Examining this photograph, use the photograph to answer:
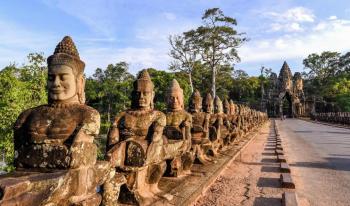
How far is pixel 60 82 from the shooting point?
361 centimetres

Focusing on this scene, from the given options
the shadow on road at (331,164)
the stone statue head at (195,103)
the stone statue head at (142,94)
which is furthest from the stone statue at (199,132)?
the shadow on road at (331,164)

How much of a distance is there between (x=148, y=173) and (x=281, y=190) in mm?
3372

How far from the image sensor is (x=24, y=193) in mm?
2428

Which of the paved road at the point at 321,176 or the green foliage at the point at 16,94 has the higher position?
the green foliage at the point at 16,94

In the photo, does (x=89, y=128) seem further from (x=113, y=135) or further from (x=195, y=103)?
(x=195, y=103)

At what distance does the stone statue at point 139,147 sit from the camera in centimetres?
418

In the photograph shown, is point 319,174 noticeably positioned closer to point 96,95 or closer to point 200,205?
point 200,205

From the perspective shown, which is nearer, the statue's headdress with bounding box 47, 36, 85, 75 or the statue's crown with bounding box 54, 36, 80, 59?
the statue's headdress with bounding box 47, 36, 85, 75

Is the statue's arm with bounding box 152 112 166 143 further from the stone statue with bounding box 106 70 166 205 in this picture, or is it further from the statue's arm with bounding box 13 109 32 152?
the statue's arm with bounding box 13 109 32 152

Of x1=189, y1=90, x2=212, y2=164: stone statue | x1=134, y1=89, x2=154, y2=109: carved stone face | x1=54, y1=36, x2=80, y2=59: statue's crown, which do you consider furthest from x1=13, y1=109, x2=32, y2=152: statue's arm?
x1=189, y1=90, x2=212, y2=164: stone statue

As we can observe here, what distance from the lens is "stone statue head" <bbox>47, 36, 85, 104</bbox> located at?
3.60 meters

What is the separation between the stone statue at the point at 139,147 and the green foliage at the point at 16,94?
695 centimetres

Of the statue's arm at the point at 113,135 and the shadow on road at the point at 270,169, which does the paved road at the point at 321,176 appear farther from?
the statue's arm at the point at 113,135

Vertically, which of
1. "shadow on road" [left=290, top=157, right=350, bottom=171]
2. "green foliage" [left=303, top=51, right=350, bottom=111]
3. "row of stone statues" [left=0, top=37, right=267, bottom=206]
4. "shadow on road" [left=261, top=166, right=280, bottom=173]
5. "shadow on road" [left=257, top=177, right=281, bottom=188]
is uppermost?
"green foliage" [left=303, top=51, right=350, bottom=111]
